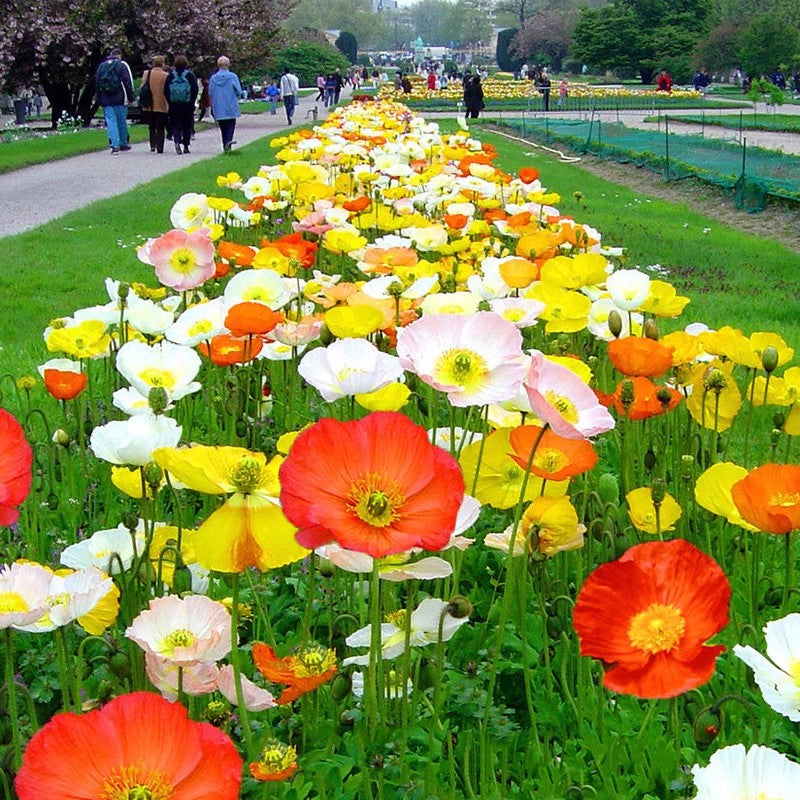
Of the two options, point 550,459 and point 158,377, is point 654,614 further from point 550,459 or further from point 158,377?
point 158,377

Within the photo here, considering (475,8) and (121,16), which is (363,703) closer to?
(121,16)

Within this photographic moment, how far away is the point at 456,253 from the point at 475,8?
145 m

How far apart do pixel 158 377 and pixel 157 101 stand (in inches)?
703

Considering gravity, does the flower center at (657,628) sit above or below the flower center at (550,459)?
below

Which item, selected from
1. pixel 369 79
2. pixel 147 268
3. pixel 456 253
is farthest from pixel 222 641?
pixel 369 79

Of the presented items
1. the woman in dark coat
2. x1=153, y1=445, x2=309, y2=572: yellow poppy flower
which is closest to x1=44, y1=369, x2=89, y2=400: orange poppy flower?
x1=153, y1=445, x2=309, y2=572: yellow poppy flower

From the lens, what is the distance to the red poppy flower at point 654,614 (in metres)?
1.17

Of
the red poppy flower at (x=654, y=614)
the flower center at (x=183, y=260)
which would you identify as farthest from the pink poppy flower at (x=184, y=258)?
the red poppy flower at (x=654, y=614)

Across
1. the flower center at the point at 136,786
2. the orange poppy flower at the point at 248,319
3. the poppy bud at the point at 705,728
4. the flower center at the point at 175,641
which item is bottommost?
the poppy bud at the point at 705,728

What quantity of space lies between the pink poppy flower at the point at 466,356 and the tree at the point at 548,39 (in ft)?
A: 277

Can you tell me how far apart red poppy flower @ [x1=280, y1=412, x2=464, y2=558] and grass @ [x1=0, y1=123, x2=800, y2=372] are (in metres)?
3.73

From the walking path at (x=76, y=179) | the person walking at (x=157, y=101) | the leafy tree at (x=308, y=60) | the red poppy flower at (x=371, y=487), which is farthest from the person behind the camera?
the leafy tree at (x=308, y=60)

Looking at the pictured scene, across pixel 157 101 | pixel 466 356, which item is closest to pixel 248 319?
pixel 466 356

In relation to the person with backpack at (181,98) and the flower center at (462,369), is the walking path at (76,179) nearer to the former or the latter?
the person with backpack at (181,98)
